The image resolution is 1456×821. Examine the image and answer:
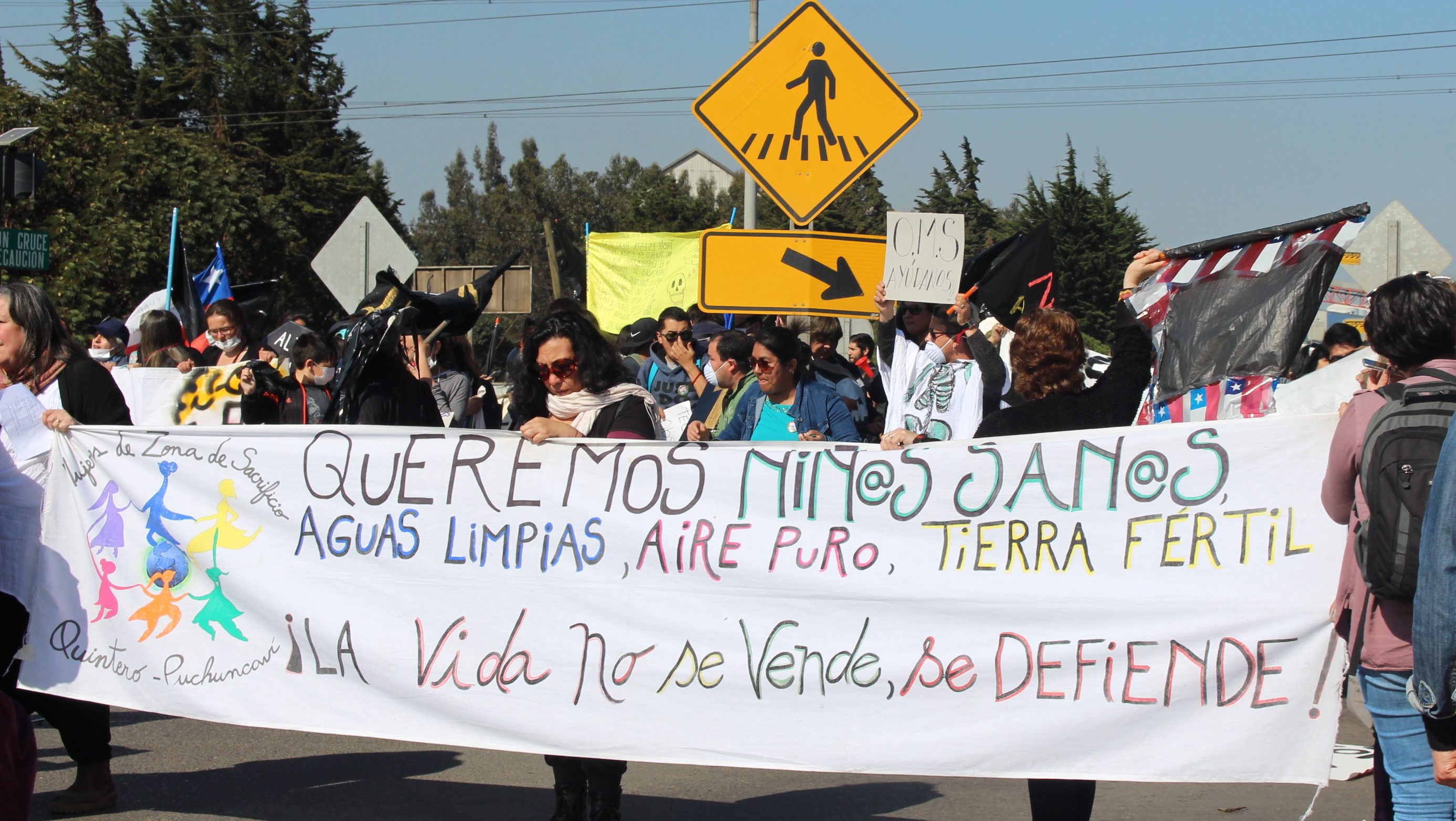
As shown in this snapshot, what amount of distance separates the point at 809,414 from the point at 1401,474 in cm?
280

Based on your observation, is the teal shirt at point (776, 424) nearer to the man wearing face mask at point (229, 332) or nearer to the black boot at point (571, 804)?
the black boot at point (571, 804)

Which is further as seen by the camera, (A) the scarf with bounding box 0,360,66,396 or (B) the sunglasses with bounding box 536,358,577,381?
(A) the scarf with bounding box 0,360,66,396

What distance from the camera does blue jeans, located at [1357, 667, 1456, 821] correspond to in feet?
10.1

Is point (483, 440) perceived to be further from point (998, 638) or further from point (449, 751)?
point (449, 751)

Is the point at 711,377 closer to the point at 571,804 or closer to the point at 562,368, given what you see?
the point at 562,368

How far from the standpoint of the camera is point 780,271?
5938 mm

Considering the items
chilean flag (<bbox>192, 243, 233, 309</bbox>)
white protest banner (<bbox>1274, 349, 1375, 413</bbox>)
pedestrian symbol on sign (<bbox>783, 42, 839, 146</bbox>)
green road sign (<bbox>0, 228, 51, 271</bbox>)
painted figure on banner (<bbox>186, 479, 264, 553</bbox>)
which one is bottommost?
painted figure on banner (<bbox>186, 479, 264, 553</bbox>)

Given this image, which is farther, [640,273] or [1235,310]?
[640,273]

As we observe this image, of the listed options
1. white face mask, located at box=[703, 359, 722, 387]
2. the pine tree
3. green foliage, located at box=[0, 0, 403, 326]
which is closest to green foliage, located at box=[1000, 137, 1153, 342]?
the pine tree

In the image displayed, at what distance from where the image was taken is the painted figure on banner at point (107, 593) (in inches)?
175

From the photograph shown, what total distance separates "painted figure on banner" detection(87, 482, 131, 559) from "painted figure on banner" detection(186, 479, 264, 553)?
0.26m

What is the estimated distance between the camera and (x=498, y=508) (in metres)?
4.18

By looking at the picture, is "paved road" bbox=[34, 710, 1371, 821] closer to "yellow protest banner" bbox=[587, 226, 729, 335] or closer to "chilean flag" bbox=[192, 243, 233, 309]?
"chilean flag" bbox=[192, 243, 233, 309]

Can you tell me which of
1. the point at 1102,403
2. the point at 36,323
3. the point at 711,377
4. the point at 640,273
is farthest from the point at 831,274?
the point at 640,273
